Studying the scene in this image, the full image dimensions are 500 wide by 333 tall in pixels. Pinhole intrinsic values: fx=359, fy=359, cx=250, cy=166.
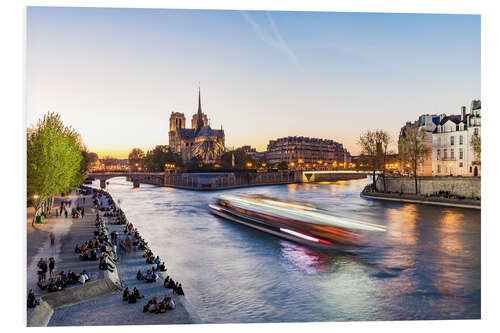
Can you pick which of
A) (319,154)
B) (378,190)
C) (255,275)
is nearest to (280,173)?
(378,190)

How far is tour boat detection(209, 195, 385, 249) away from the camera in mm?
15766

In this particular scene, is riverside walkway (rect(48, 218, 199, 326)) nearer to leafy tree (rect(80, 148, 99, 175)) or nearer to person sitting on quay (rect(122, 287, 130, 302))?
person sitting on quay (rect(122, 287, 130, 302))

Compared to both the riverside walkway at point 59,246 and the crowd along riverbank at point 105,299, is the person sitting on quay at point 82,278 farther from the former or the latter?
the riverside walkway at point 59,246

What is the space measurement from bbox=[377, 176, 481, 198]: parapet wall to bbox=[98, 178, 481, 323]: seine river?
9.51 metres

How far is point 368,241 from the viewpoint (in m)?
18.6

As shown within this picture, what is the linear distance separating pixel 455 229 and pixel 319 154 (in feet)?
348

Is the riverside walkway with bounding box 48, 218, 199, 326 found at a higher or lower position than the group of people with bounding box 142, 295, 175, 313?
lower

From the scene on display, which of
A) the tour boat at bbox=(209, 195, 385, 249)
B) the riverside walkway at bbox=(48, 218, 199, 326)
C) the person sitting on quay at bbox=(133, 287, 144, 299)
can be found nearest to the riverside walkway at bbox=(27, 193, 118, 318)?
the riverside walkway at bbox=(48, 218, 199, 326)

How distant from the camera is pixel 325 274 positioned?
532 inches

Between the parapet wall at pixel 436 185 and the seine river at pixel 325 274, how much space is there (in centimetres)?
951

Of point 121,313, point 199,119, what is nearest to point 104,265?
point 121,313

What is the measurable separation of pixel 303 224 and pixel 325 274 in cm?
383

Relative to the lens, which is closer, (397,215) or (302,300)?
(302,300)
